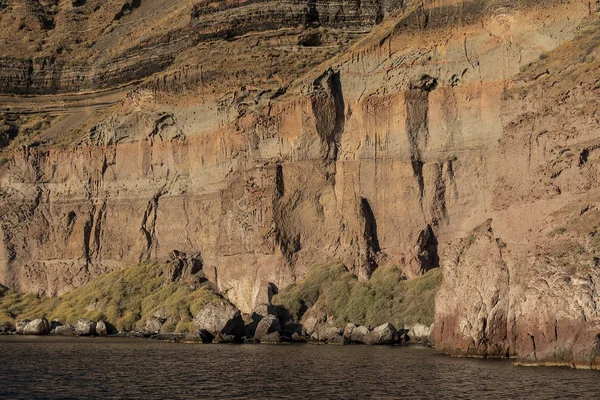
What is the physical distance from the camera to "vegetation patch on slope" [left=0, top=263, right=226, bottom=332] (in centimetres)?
5538

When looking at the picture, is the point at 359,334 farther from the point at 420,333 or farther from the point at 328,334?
the point at 420,333

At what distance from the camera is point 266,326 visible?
46500 millimetres

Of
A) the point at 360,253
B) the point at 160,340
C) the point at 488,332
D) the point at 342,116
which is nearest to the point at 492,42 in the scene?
the point at 342,116

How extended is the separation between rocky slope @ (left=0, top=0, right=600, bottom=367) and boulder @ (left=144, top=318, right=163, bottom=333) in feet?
16.9

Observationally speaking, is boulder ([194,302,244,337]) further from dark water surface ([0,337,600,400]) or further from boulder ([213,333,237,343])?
dark water surface ([0,337,600,400])

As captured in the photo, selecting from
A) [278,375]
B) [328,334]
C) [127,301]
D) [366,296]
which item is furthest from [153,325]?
[278,375]

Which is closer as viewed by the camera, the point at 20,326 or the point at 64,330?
the point at 64,330

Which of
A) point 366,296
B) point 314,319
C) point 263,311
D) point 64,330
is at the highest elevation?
point 366,296

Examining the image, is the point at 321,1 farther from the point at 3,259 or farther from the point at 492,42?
the point at 3,259

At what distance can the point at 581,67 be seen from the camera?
38.1 m

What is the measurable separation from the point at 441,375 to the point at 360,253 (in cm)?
2276

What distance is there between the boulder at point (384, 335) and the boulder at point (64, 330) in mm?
21570

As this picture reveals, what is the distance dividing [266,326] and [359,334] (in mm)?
5184

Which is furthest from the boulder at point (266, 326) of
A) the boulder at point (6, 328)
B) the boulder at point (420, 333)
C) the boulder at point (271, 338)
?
the boulder at point (6, 328)
